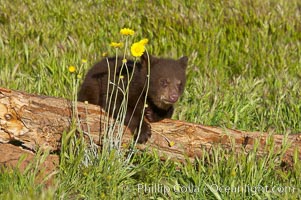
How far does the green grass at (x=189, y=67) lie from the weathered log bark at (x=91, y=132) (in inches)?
7.6

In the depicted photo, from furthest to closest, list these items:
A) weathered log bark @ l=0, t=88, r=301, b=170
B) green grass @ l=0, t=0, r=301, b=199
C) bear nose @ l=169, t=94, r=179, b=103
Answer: bear nose @ l=169, t=94, r=179, b=103, weathered log bark @ l=0, t=88, r=301, b=170, green grass @ l=0, t=0, r=301, b=199

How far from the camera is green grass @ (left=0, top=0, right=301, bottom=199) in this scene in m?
5.38

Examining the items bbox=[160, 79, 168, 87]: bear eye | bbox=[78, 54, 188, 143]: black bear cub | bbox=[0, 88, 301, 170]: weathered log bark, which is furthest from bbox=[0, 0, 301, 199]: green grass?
bbox=[160, 79, 168, 87]: bear eye

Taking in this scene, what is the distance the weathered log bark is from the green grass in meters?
0.19

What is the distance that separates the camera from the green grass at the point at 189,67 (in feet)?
17.6

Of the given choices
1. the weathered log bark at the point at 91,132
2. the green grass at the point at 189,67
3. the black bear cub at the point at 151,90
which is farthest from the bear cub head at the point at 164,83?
the green grass at the point at 189,67

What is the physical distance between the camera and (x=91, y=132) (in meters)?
Result: 5.92

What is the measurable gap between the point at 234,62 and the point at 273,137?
131 inches

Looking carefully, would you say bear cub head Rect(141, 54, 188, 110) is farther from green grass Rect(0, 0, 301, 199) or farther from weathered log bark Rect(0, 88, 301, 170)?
green grass Rect(0, 0, 301, 199)

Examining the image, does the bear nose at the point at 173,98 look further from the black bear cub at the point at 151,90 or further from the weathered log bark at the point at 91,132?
the weathered log bark at the point at 91,132

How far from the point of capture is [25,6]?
10.7m

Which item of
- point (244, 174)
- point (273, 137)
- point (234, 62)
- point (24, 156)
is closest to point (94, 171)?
point (24, 156)

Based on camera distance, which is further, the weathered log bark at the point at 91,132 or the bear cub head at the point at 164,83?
the bear cub head at the point at 164,83

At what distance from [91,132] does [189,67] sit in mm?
2981
